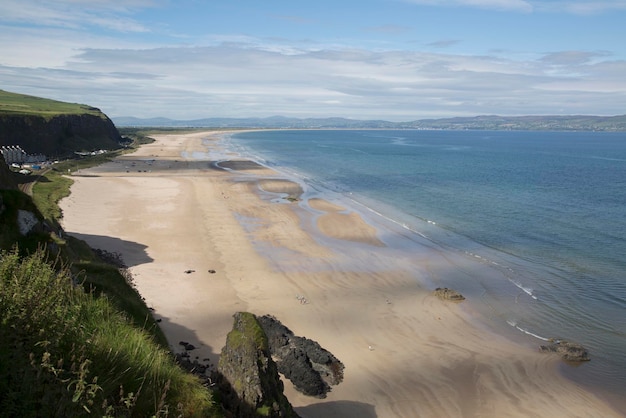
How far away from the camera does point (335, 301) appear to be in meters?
24.8

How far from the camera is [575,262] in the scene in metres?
32.6

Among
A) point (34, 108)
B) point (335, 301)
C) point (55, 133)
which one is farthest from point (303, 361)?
point (34, 108)

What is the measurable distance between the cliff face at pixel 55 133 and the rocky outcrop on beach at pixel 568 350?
254 ft

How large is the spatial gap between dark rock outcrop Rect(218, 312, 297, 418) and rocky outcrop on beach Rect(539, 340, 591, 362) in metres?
13.0

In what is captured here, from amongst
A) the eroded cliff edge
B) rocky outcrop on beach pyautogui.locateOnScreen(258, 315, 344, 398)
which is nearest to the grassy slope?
rocky outcrop on beach pyautogui.locateOnScreen(258, 315, 344, 398)

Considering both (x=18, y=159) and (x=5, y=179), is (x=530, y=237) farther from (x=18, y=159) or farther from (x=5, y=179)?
(x=18, y=159)

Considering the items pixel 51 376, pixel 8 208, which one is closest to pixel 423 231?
pixel 8 208

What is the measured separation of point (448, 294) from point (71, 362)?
22.2m

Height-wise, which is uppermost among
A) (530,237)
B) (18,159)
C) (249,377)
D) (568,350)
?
(18,159)

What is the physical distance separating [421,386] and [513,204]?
42808mm

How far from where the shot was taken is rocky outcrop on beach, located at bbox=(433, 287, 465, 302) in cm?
2561

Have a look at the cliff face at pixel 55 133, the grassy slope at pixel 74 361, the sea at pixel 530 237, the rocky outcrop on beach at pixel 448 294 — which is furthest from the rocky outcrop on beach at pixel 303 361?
the cliff face at pixel 55 133

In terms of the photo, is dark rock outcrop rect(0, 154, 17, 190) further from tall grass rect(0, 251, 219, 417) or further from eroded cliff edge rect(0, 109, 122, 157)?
eroded cliff edge rect(0, 109, 122, 157)

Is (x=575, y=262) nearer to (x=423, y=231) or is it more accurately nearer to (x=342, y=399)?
(x=423, y=231)
